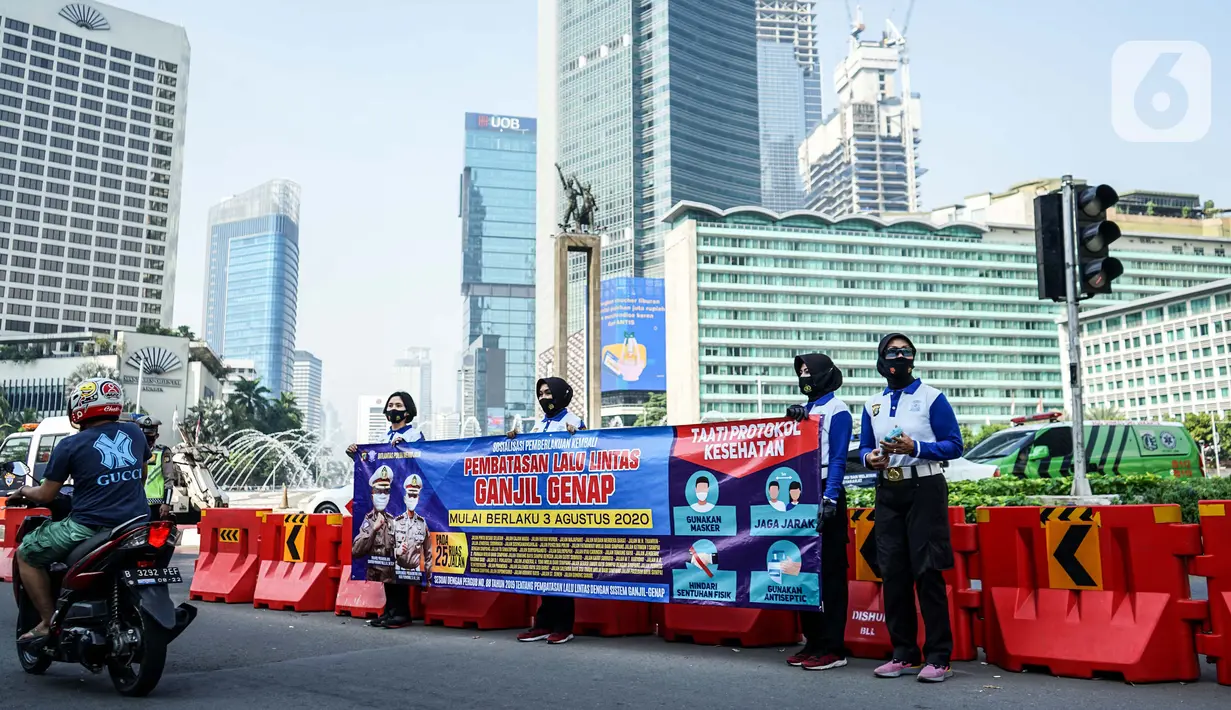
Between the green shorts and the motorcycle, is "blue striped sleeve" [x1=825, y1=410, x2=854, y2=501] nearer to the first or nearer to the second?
the motorcycle

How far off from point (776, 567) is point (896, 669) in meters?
0.92

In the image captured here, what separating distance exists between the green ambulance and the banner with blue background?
1186 cm

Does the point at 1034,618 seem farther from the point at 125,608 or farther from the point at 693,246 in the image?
the point at 693,246

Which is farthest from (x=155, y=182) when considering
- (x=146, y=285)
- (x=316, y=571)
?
(x=316, y=571)

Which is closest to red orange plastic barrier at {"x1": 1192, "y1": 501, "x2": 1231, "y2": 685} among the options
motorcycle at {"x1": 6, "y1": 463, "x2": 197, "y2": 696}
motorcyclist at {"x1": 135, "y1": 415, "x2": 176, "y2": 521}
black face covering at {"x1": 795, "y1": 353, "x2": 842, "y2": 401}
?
black face covering at {"x1": 795, "y1": 353, "x2": 842, "y2": 401}

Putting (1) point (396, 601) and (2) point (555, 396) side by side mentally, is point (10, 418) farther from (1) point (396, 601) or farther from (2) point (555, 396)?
(2) point (555, 396)

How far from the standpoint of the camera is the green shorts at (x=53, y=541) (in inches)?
208

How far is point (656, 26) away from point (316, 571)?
16492 centimetres

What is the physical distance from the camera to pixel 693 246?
11644 centimetres

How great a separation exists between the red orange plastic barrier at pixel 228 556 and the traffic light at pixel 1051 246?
777 cm

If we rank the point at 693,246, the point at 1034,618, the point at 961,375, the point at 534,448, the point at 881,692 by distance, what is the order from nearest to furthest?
the point at 881,692 → the point at 1034,618 → the point at 534,448 → the point at 693,246 → the point at 961,375

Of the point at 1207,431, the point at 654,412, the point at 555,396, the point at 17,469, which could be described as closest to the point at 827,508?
the point at 555,396

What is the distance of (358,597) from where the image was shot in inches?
332

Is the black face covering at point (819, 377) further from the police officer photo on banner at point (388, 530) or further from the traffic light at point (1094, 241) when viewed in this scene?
the traffic light at point (1094, 241)
